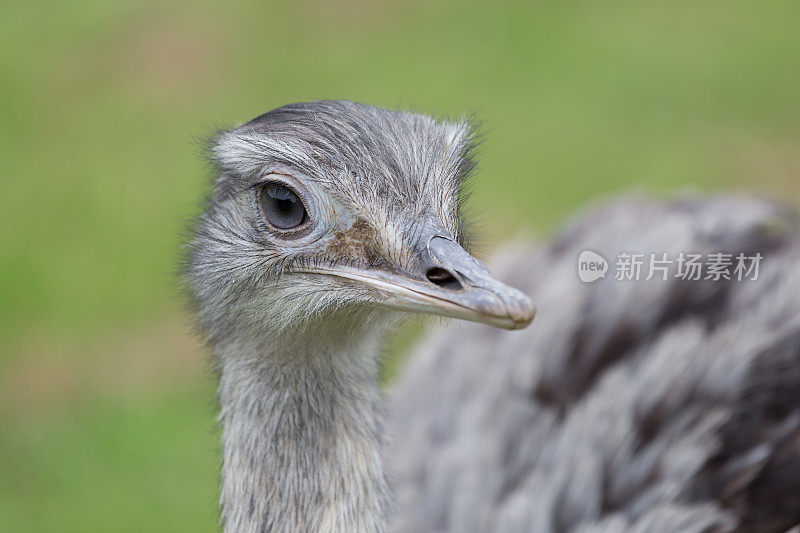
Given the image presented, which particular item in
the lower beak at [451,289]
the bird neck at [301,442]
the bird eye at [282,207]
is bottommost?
the bird neck at [301,442]

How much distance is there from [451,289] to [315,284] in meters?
0.25

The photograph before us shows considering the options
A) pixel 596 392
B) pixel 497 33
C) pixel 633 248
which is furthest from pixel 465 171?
pixel 497 33

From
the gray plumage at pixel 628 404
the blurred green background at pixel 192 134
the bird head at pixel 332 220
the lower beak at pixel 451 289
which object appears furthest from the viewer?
the blurred green background at pixel 192 134

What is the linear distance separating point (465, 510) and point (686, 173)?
8.84 feet

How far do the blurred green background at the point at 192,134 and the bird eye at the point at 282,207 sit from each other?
206 cm

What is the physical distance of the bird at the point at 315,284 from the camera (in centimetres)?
143

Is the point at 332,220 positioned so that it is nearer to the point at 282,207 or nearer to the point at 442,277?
the point at 282,207

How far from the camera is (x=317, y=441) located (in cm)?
Answer: 150

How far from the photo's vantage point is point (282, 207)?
4.85ft

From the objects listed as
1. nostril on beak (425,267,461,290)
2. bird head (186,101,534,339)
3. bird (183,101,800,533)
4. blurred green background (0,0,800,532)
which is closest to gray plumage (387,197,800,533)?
bird (183,101,800,533)

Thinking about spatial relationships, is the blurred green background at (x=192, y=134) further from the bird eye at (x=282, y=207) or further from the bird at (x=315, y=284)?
the bird eye at (x=282, y=207)

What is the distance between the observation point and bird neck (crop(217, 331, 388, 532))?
1.48m

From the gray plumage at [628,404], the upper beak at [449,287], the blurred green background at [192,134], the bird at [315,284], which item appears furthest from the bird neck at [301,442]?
the blurred green background at [192,134]

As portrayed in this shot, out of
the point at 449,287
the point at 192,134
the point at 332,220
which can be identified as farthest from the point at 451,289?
the point at 192,134
